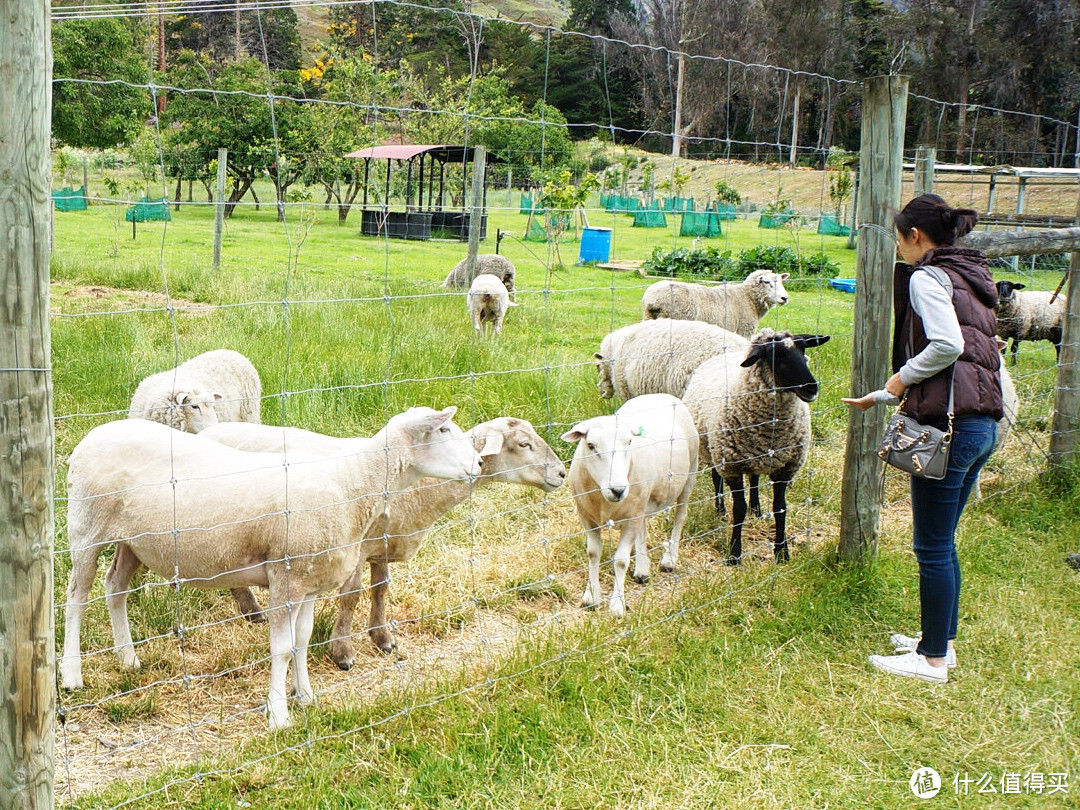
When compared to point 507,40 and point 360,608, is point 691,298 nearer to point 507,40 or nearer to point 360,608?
point 360,608

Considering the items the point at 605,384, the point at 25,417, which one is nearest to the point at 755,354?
the point at 605,384

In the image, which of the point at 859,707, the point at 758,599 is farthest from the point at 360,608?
the point at 859,707

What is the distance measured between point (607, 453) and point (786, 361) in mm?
1325

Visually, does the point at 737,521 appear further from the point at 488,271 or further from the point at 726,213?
the point at 488,271

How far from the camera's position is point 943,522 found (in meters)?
3.80

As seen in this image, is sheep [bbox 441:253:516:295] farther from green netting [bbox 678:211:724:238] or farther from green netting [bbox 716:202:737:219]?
green netting [bbox 678:211:724:238]

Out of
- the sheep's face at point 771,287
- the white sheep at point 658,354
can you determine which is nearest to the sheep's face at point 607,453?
the white sheep at point 658,354

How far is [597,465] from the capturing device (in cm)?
467

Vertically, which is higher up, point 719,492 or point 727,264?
point 727,264

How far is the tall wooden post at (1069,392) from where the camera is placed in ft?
20.1

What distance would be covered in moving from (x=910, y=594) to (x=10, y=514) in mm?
3987

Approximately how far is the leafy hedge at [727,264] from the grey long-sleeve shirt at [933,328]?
12518 mm

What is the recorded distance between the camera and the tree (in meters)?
22.1

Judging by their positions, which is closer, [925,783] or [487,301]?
[925,783]
